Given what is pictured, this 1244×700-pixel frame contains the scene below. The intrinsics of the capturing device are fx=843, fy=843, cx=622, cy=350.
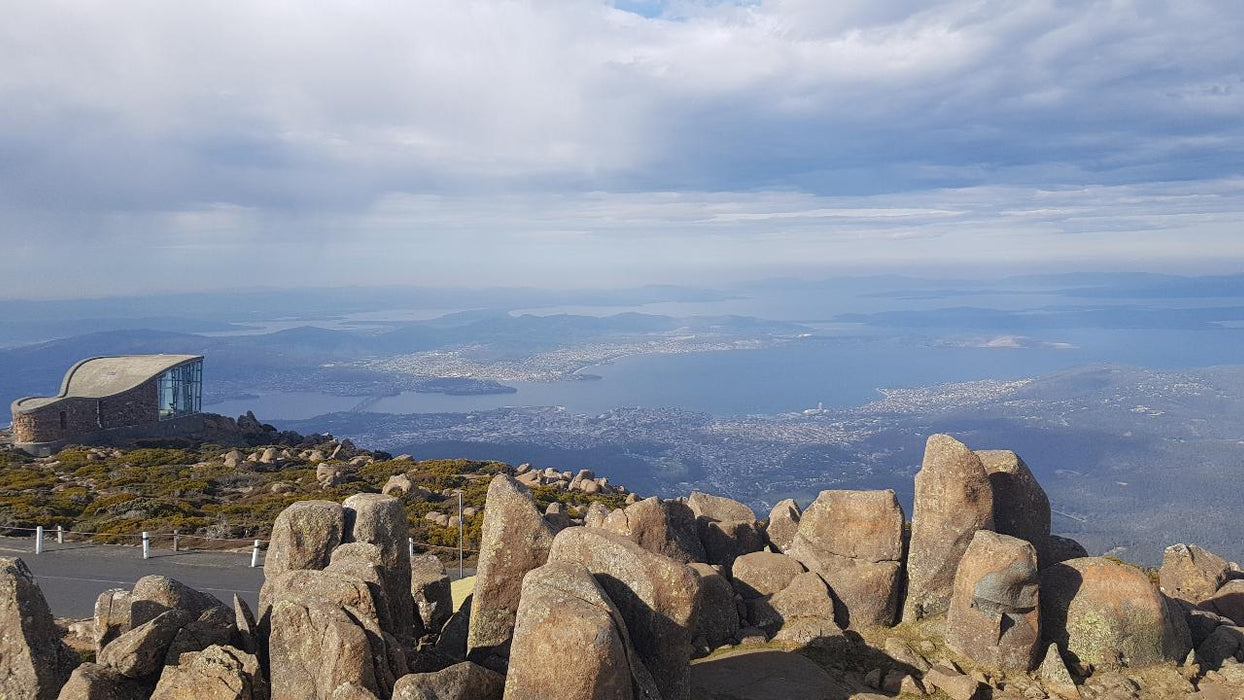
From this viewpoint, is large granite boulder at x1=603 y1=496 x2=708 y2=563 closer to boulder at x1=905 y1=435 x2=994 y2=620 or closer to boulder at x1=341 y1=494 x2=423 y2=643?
boulder at x1=905 y1=435 x2=994 y2=620

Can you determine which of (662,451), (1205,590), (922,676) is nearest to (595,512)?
(922,676)

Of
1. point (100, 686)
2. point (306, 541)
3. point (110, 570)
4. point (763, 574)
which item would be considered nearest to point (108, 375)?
point (110, 570)

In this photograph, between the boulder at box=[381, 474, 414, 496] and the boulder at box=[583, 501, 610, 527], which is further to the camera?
the boulder at box=[381, 474, 414, 496]

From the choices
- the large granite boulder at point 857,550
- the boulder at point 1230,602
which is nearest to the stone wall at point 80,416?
the large granite boulder at point 857,550

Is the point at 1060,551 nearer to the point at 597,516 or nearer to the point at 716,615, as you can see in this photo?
the point at 716,615

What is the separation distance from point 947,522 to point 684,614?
6.68m

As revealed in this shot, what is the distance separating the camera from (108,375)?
55.1 meters

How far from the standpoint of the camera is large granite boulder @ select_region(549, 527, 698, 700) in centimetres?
1143

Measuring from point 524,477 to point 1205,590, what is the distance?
30224 mm

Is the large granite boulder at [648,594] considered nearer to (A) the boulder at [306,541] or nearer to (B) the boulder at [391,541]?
(B) the boulder at [391,541]

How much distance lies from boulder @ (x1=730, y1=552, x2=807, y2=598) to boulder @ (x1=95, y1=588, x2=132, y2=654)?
10.5 m

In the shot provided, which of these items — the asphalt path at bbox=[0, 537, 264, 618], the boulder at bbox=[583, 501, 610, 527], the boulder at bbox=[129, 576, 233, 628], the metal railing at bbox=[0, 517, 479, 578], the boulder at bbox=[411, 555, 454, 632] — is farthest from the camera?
the metal railing at bbox=[0, 517, 479, 578]

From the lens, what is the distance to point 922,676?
13906 millimetres

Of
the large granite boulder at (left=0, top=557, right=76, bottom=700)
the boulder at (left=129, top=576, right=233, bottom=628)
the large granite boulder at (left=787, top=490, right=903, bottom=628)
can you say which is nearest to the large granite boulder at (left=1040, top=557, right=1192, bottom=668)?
the large granite boulder at (left=787, top=490, right=903, bottom=628)
